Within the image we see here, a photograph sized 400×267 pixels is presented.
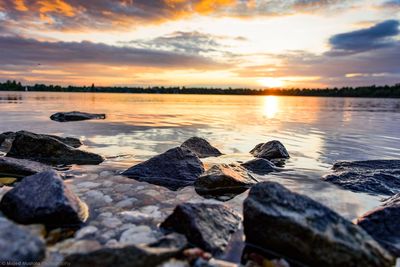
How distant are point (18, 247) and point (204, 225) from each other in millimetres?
2420

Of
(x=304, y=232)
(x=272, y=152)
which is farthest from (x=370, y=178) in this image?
(x=304, y=232)

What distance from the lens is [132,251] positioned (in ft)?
12.1

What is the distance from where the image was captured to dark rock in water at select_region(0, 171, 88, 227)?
15.9ft

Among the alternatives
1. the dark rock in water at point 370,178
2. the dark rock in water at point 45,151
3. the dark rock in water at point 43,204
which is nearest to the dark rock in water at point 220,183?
the dark rock in water at point 370,178

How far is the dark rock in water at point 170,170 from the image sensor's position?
807 centimetres

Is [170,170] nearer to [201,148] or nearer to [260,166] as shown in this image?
[260,166]

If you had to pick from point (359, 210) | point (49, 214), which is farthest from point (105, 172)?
point (359, 210)

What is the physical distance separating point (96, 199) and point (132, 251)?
282cm

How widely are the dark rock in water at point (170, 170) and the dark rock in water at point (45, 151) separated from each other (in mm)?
2305

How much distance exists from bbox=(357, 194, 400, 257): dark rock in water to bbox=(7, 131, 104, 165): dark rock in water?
25.3 ft

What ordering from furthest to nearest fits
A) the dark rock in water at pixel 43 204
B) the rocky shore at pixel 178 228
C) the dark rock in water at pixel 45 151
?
the dark rock in water at pixel 45 151 → the dark rock in water at pixel 43 204 → the rocky shore at pixel 178 228

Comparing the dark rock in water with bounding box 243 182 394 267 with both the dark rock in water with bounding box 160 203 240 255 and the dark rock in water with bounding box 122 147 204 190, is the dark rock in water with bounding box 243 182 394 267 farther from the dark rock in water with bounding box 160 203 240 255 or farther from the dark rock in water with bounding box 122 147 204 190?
the dark rock in water with bounding box 122 147 204 190

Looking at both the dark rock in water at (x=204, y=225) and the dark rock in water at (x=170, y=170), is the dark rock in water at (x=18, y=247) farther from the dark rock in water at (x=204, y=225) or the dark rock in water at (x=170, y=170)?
the dark rock in water at (x=170, y=170)

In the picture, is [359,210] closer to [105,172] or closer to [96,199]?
[96,199]
